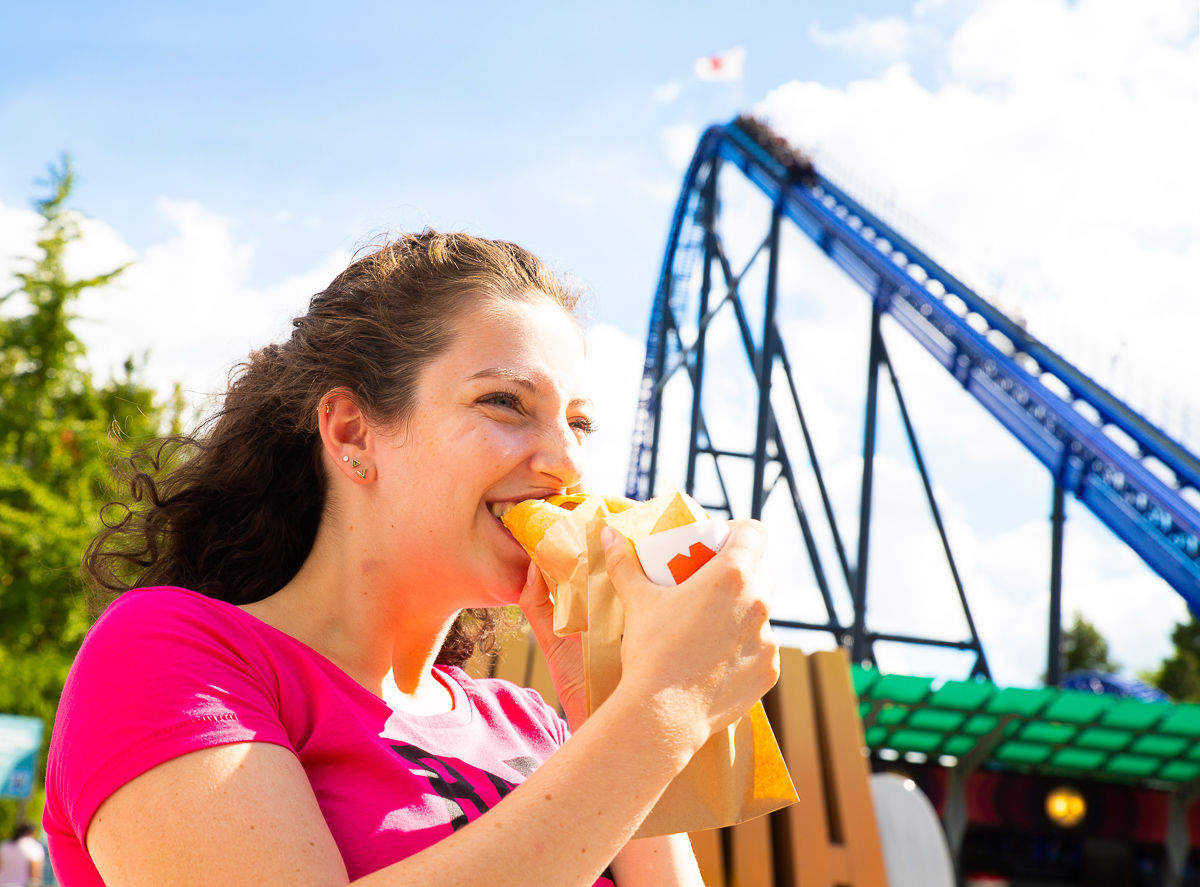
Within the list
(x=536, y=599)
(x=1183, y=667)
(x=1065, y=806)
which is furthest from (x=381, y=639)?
(x=1183, y=667)

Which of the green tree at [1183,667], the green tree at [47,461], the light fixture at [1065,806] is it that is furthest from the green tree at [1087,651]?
the green tree at [47,461]

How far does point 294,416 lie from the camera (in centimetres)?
179

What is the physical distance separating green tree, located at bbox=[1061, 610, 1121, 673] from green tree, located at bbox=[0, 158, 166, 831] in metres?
37.4

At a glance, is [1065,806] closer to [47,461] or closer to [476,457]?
[47,461]

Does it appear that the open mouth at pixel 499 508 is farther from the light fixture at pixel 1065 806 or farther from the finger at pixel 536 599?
the light fixture at pixel 1065 806

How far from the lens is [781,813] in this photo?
616 centimetres

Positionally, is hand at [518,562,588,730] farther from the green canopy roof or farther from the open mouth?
the green canopy roof

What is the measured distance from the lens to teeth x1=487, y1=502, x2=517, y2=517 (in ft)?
5.03

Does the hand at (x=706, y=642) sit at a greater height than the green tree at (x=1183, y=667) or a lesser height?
lesser

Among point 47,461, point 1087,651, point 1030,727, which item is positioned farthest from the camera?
point 1087,651

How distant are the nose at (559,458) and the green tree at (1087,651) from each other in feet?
139

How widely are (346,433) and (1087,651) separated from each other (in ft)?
142

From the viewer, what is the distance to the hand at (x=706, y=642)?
1075mm

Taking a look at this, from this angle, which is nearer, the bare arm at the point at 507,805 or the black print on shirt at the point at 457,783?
the bare arm at the point at 507,805
